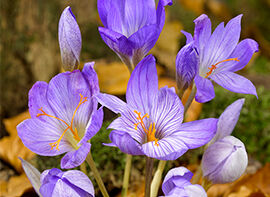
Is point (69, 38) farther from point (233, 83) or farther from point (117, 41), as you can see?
point (233, 83)

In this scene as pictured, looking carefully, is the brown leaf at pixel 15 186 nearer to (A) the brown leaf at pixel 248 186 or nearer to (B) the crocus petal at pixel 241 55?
(A) the brown leaf at pixel 248 186

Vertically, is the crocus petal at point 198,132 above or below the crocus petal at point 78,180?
above

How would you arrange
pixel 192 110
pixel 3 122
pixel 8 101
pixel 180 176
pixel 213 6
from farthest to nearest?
1. pixel 213 6
2. pixel 8 101
3. pixel 3 122
4. pixel 192 110
5. pixel 180 176

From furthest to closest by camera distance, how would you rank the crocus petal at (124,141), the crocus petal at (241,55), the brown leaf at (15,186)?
the brown leaf at (15,186) → the crocus petal at (241,55) → the crocus petal at (124,141)

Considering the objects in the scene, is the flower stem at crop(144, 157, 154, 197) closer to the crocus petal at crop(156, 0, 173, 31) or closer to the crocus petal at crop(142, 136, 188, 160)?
the crocus petal at crop(142, 136, 188, 160)

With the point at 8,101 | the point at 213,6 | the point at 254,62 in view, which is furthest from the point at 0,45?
A: the point at 213,6

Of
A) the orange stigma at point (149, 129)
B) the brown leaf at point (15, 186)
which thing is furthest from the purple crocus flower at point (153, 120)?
the brown leaf at point (15, 186)

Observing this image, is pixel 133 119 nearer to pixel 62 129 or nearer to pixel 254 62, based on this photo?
pixel 62 129
